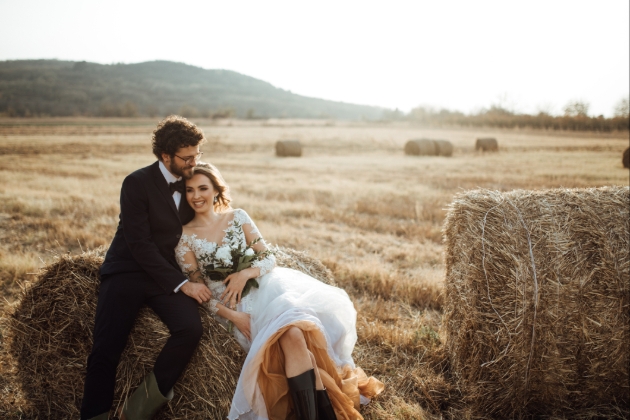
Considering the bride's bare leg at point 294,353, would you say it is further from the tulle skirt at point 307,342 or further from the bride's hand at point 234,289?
the bride's hand at point 234,289

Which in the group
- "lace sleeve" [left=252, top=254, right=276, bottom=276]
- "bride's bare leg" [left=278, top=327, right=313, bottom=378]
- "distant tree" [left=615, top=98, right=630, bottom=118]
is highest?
"distant tree" [left=615, top=98, right=630, bottom=118]

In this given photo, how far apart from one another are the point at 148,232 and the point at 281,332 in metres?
1.51

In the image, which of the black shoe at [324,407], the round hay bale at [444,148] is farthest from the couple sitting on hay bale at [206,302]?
the round hay bale at [444,148]

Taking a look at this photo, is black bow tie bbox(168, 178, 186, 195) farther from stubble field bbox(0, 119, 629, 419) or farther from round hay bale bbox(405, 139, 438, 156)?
round hay bale bbox(405, 139, 438, 156)

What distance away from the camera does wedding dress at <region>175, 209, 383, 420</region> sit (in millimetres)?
3107

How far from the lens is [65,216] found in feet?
30.5

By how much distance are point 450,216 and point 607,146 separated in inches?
1080

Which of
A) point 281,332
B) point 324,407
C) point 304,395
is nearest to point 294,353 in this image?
point 281,332

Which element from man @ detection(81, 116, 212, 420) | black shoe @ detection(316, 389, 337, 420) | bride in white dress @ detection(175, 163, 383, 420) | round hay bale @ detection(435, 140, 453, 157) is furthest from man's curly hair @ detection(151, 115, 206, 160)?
round hay bale @ detection(435, 140, 453, 157)

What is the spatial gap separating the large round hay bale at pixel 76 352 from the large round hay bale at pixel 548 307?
84.8 inches

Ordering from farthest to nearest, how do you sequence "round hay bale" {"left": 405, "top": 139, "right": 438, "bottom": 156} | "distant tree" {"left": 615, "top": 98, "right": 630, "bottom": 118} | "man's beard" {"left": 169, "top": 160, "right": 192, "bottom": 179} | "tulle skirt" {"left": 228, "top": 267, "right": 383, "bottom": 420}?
"distant tree" {"left": 615, "top": 98, "right": 630, "bottom": 118} → "round hay bale" {"left": 405, "top": 139, "right": 438, "bottom": 156} → "man's beard" {"left": 169, "top": 160, "right": 192, "bottom": 179} → "tulle skirt" {"left": 228, "top": 267, "right": 383, "bottom": 420}

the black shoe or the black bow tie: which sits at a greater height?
the black bow tie

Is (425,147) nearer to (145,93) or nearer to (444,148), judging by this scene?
(444,148)

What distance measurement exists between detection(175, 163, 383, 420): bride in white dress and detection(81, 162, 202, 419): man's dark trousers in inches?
11.2
